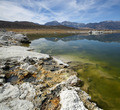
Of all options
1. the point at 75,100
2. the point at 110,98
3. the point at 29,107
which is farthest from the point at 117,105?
the point at 29,107

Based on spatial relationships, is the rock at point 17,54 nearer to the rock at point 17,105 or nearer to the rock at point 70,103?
the rock at point 17,105

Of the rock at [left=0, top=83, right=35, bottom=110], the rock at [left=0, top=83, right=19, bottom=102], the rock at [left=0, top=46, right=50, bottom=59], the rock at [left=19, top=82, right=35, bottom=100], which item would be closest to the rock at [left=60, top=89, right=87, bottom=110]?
the rock at [left=0, top=83, right=35, bottom=110]

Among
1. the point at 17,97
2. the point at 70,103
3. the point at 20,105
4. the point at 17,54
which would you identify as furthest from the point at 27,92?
the point at 17,54

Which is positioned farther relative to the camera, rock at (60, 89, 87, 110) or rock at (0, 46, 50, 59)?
rock at (0, 46, 50, 59)

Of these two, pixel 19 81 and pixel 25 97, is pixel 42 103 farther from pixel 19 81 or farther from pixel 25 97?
pixel 19 81

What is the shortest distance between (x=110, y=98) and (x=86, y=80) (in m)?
2.35

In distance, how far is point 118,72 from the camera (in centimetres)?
892

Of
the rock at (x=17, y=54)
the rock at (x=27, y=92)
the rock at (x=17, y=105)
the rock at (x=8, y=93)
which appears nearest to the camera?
the rock at (x=17, y=105)

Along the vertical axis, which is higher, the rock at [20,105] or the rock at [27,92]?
the rock at [20,105]

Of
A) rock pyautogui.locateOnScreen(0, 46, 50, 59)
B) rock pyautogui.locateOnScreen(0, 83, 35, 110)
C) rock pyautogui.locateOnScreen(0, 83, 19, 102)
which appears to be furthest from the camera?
rock pyautogui.locateOnScreen(0, 46, 50, 59)

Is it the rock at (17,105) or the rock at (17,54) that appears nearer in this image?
the rock at (17,105)

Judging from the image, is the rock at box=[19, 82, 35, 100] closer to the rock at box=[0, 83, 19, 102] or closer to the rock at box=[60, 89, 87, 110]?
the rock at box=[0, 83, 19, 102]

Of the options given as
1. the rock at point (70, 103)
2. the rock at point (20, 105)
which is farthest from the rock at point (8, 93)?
the rock at point (70, 103)

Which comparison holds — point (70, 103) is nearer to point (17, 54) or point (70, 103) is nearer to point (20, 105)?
point (20, 105)
